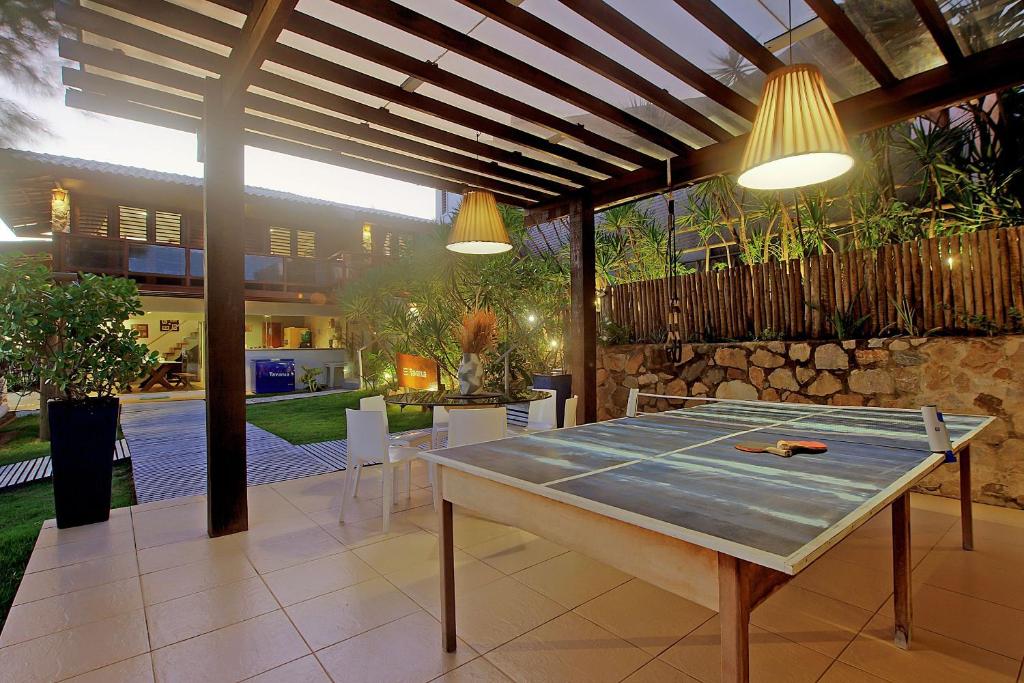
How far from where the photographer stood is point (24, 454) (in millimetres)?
5715

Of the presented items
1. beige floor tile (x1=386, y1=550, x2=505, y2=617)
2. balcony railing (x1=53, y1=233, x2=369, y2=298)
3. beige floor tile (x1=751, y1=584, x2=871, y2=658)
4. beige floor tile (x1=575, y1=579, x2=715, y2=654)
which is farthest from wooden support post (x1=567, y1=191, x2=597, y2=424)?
balcony railing (x1=53, y1=233, x2=369, y2=298)

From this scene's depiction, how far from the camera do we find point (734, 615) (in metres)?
→ 0.97

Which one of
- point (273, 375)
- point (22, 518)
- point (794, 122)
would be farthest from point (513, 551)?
point (273, 375)

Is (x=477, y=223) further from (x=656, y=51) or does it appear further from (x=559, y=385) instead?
(x=559, y=385)

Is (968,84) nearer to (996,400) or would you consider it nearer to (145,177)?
(996,400)

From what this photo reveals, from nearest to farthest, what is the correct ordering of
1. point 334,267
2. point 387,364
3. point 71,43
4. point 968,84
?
point 71,43, point 968,84, point 387,364, point 334,267

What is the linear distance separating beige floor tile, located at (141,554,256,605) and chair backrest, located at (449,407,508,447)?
1.25m

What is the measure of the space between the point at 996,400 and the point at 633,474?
3.33 metres

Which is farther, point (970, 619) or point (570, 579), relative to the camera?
point (570, 579)

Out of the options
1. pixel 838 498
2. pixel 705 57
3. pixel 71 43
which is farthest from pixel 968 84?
pixel 71 43

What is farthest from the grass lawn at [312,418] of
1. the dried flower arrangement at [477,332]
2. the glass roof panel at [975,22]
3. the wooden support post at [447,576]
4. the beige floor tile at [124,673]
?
the glass roof panel at [975,22]

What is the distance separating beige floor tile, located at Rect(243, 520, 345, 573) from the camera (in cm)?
262

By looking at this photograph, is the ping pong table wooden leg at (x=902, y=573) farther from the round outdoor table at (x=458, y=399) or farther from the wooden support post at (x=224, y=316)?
the wooden support post at (x=224, y=316)

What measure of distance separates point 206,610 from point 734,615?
85.6 inches
